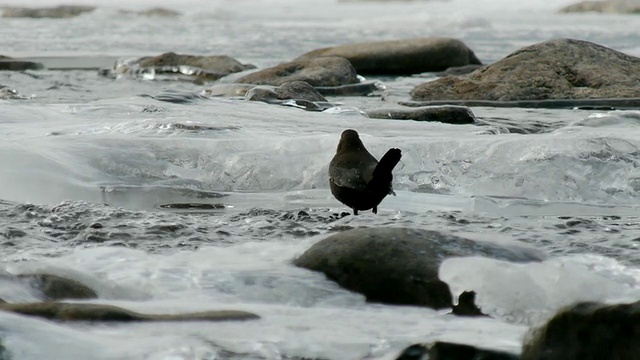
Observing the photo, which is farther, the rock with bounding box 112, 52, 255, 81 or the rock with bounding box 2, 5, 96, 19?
the rock with bounding box 2, 5, 96, 19

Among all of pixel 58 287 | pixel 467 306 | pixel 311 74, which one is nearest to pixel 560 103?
pixel 311 74

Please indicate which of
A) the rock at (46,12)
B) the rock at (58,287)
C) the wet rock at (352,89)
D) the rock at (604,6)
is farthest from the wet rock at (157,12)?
the rock at (58,287)

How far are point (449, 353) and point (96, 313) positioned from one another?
3.46ft

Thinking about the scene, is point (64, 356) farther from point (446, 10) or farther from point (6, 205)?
point (446, 10)

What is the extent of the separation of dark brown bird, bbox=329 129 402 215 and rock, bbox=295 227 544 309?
574mm

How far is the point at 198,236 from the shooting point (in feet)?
14.6

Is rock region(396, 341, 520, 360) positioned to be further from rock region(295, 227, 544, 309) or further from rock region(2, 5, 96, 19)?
rock region(2, 5, 96, 19)

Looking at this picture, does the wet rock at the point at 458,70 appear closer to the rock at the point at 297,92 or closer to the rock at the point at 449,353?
the rock at the point at 297,92

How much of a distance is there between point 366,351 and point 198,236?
1.65 m

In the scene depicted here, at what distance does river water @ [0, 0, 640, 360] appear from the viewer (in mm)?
3070

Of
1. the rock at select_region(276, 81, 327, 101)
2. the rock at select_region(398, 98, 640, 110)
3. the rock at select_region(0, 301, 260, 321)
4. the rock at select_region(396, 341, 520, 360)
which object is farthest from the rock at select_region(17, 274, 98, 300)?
the rock at select_region(398, 98, 640, 110)

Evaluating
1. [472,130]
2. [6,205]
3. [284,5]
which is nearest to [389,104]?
[472,130]

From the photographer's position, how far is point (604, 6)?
3550 centimetres

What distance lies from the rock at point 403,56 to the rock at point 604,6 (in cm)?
2059
